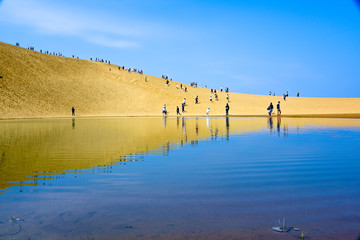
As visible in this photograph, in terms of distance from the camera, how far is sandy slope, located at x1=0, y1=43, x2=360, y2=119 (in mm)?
68500

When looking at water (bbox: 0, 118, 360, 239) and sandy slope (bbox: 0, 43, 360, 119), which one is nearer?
water (bbox: 0, 118, 360, 239)

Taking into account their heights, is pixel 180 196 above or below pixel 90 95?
below

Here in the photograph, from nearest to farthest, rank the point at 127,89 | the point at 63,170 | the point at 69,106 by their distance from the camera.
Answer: the point at 63,170
the point at 69,106
the point at 127,89

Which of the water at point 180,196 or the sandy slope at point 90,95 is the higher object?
the sandy slope at point 90,95

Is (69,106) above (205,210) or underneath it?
above

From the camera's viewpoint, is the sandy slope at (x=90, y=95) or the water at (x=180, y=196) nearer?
the water at (x=180, y=196)

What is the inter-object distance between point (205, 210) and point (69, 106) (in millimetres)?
71960

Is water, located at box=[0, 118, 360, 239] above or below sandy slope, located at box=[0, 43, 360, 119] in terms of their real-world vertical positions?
below

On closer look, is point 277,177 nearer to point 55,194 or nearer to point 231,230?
point 231,230

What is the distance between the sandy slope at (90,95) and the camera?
68500mm

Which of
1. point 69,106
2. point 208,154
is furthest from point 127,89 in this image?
point 208,154

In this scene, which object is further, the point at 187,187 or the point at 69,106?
the point at 69,106

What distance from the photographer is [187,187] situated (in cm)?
692

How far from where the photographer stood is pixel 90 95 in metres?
82.0
